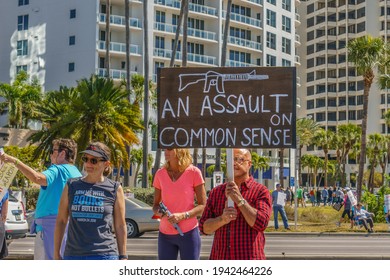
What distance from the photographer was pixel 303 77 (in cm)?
11956

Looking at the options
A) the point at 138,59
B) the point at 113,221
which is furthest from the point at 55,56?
the point at 113,221

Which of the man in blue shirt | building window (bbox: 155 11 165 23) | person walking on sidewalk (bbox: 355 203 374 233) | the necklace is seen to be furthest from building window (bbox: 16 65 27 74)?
the necklace

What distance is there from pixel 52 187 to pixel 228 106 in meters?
2.08

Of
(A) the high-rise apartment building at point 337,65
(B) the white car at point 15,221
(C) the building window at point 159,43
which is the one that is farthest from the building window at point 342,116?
(B) the white car at point 15,221

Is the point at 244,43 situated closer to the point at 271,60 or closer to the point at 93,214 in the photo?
the point at 271,60

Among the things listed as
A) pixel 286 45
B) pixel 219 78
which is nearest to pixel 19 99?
pixel 286 45

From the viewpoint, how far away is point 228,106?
22.6 feet

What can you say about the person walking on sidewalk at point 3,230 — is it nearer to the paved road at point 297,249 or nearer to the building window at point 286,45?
the paved road at point 297,249

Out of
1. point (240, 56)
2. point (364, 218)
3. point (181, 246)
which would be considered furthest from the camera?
point (240, 56)

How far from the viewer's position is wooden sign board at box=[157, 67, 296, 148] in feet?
22.4

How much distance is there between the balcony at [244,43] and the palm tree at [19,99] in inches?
837

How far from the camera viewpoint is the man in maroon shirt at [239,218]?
5773mm
